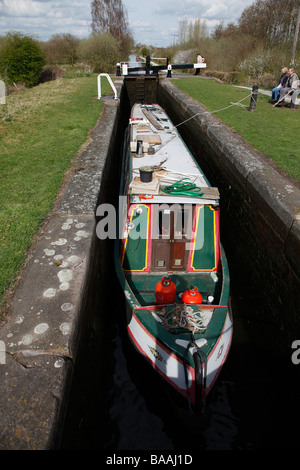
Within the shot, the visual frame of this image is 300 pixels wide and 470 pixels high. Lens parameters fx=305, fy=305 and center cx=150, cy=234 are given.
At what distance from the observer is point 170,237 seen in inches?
195

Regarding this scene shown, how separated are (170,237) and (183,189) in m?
0.80

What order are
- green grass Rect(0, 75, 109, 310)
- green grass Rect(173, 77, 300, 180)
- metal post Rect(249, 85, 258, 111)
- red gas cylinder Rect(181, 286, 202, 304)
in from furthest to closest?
metal post Rect(249, 85, 258, 111) → green grass Rect(173, 77, 300, 180) → red gas cylinder Rect(181, 286, 202, 304) → green grass Rect(0, 75, 109, 310)

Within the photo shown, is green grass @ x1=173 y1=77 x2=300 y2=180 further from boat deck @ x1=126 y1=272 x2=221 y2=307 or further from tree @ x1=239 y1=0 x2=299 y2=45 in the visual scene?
tree @ x1=239 y1=0 x2=299 y2=45

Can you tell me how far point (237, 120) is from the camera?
957 cm

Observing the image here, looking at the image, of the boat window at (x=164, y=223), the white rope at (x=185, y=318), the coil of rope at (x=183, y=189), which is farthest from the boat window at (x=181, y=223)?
the white rope at (x=185, y=318)

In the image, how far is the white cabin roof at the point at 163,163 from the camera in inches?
184

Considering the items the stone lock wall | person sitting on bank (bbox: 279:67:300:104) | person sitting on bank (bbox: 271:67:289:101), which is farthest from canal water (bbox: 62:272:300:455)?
person sitting on bank (bbox: 271:67:289:101)

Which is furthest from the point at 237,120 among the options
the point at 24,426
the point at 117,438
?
the point at 24,426

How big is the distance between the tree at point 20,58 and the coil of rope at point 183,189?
60.5 ft

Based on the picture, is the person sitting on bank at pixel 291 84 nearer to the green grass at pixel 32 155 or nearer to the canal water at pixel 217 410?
the green grass at pixel 32 155

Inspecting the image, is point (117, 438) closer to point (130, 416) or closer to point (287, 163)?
point (130, 416)

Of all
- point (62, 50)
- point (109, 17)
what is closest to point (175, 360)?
point (62, 50)

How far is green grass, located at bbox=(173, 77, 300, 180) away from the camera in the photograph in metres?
6.83

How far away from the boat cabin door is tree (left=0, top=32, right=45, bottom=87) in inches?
733
